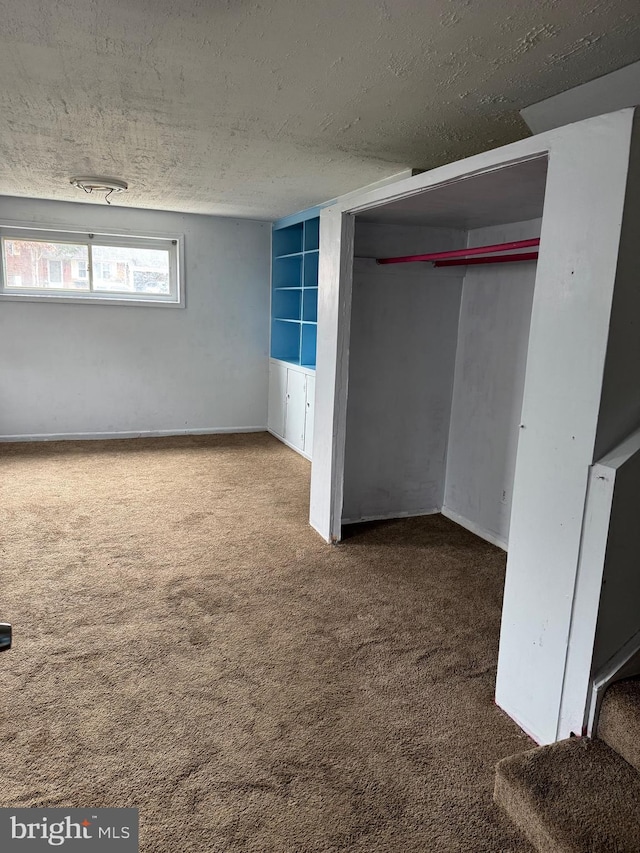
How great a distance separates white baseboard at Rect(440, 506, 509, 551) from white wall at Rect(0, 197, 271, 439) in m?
3.18

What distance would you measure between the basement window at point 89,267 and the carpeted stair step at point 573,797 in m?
5.54

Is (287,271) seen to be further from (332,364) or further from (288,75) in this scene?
(288,75)

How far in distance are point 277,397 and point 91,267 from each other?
2.34 metres

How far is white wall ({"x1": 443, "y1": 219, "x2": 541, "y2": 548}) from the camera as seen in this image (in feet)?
12.0

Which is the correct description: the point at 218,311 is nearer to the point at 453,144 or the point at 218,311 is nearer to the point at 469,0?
the point at 453,144

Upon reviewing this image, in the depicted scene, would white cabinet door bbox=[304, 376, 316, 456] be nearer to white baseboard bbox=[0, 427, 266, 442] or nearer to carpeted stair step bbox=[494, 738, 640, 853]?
white baseboard bbox=[0, 427, 266, 442]

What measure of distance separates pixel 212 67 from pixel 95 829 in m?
2.67

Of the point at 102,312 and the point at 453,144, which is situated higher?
the point at 453,144

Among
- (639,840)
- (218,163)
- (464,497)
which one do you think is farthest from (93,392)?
(639,840)

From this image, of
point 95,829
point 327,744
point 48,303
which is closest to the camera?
point 95,829

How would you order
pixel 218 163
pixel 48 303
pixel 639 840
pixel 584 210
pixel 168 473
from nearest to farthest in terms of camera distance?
1. pixel 639 840
2. pixel 584 210
3. pixel 218 163
4. pixel 168 473
5. pixel 48 303

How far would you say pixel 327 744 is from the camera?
82.4 inches

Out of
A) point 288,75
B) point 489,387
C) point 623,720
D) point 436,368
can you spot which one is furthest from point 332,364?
point 623,720

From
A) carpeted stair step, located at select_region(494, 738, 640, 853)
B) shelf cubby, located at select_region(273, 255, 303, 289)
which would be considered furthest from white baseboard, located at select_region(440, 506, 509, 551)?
shelf cubby, located at select_region(273, 255, 303, 289)
